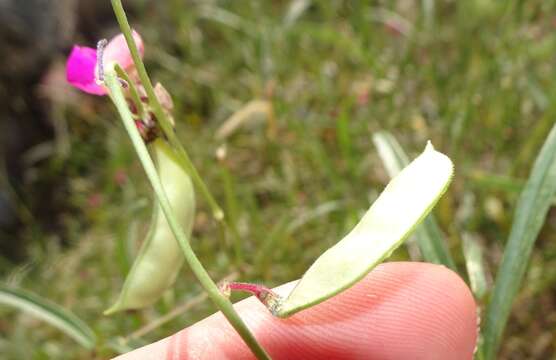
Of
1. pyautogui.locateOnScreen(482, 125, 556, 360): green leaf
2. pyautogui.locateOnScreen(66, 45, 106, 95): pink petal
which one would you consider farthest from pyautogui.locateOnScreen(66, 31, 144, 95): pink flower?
pyautogui.locateOnScreen(482, 125, 556, 360): green leaf

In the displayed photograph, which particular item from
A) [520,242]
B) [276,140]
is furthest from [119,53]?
[276,140]

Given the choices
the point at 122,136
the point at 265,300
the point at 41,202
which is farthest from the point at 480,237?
the point at 41,202

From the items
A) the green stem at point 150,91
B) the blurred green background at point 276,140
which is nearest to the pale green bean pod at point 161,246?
the green stem at point 150,91

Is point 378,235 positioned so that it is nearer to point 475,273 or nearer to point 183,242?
point 183,242

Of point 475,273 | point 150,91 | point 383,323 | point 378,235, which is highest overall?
point 150,91

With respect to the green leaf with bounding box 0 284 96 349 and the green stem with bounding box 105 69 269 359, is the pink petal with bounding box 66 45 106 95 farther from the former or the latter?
the green leaf with bounding box 0 284 96 349

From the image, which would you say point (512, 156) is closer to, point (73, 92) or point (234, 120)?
point (234, 120)
